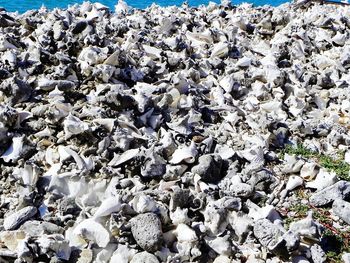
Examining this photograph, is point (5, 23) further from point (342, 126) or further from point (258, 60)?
point (342, 126)

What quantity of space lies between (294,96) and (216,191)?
2.32m

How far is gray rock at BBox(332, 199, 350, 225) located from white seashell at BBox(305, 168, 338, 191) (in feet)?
0.82

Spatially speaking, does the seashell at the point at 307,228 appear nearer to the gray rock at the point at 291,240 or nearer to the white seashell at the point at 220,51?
the gray rock at the point at 291,240

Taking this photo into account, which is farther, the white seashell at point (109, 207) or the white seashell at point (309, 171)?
the white seashell at point (309, 171)

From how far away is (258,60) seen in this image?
6.47m

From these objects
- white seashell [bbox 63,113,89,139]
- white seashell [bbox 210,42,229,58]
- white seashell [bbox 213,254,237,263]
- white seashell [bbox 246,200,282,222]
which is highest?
white seashell [bbox 210,42,229,58]

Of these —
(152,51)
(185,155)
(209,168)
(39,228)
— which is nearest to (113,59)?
(152,51)

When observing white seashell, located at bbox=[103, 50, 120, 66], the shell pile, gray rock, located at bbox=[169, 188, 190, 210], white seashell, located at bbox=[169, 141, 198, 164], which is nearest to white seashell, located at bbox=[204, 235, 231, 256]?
the shell pile

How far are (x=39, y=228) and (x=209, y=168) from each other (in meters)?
1.35

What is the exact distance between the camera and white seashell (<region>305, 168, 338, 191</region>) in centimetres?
387

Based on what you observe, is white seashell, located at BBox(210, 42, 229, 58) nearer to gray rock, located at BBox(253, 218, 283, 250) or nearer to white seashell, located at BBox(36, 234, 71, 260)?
gray rock, located at BBox(253, 218, 283, 250)

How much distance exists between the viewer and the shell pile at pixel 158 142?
10.4ft

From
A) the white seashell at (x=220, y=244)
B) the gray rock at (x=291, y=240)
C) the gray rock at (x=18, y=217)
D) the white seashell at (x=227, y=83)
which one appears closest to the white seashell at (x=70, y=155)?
the gray rock at (x=18, y=217)

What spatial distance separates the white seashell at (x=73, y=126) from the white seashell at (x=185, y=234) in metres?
1.22
